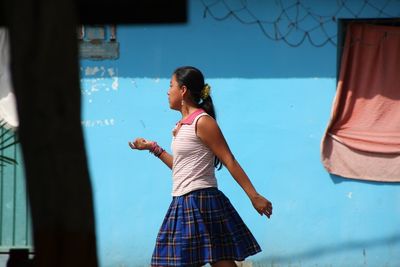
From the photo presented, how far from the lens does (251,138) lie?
24.8 ft

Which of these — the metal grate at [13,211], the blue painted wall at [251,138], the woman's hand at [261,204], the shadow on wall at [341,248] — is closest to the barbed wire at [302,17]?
the blue painted wall at [251,138]

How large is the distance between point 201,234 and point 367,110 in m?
2.45

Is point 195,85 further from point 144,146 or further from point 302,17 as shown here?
point 302,17

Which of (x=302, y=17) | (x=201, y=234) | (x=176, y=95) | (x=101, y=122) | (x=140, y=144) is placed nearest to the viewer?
(x=201, y=234)

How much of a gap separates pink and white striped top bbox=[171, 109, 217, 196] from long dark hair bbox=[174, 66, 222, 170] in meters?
0.12

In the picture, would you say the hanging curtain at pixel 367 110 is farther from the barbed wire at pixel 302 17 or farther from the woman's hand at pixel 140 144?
the woman's hand at pixel 140 144

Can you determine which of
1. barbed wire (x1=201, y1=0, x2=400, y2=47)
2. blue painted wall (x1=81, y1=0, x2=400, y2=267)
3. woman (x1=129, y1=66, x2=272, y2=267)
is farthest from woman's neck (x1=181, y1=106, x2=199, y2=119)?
barbed wire (x1=201, y1=0, x2=400, y2=47)

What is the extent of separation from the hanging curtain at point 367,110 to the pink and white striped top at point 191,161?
80.3 inches

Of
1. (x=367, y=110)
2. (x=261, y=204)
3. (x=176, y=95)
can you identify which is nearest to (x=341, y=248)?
(x=367, y=110)

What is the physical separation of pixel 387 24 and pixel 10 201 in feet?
11.1

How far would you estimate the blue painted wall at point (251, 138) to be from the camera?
295 inches

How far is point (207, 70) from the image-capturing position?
759cm

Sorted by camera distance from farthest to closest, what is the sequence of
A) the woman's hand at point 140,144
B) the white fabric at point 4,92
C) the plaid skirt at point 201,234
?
the white fabric at point 4,92 < the woman's hand at point 140,144 < the plaid skirt at point 201,234

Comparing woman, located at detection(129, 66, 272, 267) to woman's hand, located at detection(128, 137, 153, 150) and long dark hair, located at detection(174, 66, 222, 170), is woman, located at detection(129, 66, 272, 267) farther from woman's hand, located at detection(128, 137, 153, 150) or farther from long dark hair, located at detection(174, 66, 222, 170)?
woman's hand, located at detection(128, 137, 153, 150)
